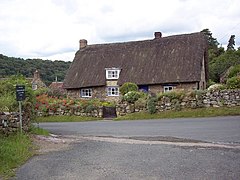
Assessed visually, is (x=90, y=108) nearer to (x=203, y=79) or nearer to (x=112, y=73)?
(x=112, y=73)

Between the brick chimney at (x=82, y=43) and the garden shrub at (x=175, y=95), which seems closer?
the garden shrub at (x=175, y=95)

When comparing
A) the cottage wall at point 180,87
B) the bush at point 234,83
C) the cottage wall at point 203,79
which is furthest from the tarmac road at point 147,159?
the cottage wall at point 203,79

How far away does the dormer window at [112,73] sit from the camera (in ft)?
119

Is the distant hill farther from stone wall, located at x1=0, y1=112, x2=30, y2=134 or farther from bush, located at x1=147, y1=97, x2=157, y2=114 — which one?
stone wall, located at x1=0, y1=112, x2=30, y2=134

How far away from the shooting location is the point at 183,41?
35375 millimetres

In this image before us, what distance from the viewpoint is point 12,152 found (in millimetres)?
9953

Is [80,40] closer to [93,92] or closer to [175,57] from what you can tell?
[93,92]

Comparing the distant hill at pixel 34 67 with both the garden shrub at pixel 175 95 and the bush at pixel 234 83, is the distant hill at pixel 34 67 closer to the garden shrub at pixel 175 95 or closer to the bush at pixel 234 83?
the garden shrub at pixel 175 95

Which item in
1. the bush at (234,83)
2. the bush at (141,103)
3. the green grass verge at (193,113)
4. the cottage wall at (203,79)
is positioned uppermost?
the cottage wall at (203,79)

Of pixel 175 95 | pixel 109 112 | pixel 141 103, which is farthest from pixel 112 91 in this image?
pixel 175 95

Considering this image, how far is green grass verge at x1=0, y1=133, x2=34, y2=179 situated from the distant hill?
45.7 m

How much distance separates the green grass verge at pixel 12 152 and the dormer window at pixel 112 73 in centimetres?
2394

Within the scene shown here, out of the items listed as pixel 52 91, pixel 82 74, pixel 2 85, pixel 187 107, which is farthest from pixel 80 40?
pixel 2 85

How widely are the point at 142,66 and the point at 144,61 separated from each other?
79 cm
